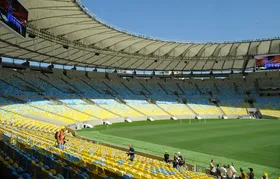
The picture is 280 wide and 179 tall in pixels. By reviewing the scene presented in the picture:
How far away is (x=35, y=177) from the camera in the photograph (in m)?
6.34

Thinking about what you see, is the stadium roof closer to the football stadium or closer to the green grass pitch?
the football stadium

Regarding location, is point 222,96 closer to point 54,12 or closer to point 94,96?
point 94,96

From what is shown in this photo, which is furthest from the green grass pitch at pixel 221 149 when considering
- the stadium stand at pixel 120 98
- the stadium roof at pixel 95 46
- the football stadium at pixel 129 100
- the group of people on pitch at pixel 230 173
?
the stadium stand at pixel 120 98

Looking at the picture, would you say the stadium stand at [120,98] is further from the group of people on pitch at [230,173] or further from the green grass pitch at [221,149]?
the group of people on pitch at [230,173]

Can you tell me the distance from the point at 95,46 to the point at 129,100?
17419mm

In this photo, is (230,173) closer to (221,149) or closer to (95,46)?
(221,149)

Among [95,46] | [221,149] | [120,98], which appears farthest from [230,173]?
[120,98]

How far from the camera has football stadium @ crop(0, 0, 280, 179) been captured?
46.2ft

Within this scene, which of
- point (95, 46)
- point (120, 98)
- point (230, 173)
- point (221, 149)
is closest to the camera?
point (230, 173)

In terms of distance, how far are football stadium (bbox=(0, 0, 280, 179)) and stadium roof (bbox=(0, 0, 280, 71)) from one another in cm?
14

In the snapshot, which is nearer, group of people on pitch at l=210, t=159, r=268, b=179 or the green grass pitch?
group of people on pitch at l=210, t=159, r=268, b=179

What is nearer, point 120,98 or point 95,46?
point 95,46

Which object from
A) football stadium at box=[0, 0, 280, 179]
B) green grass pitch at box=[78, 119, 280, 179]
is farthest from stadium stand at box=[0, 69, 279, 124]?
green grass pitch at box=[78, 119, 280, 179]

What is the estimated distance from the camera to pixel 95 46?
3831 cm
